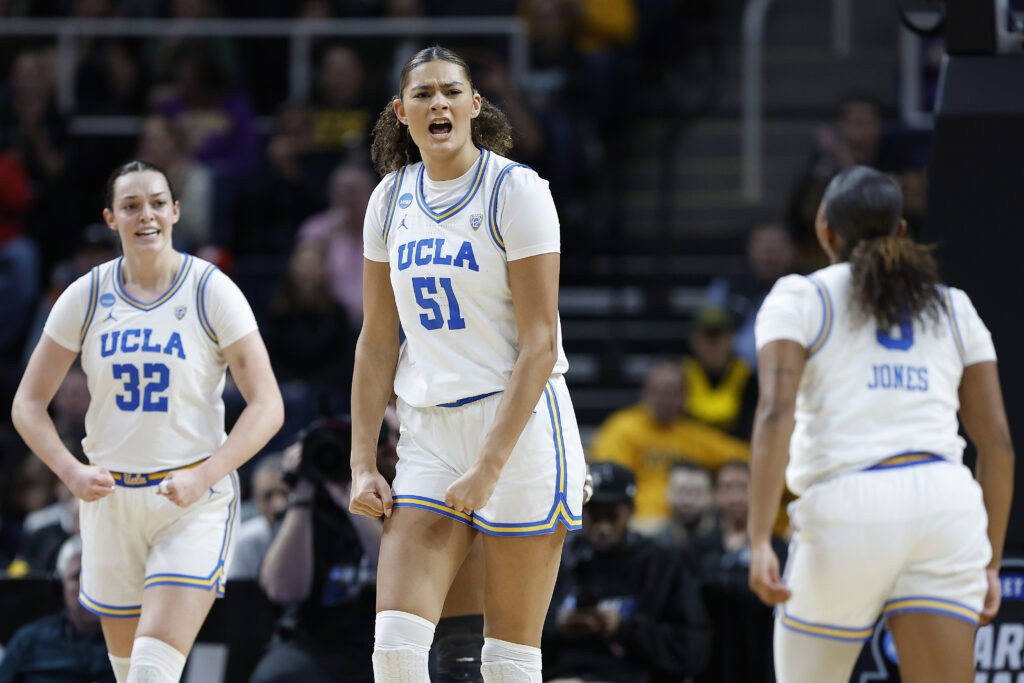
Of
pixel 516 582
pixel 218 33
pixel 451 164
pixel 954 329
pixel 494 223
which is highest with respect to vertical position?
pixel 218 33

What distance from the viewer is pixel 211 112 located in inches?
426

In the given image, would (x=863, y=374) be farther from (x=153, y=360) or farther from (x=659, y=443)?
(x=659, y=443)

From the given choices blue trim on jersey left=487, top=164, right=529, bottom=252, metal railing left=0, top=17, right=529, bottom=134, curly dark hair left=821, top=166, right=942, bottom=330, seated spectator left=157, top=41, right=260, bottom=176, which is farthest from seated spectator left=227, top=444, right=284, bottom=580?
metal railing left=0, top=17, right=529, bottom=134

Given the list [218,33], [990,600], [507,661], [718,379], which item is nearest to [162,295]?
[507,661]

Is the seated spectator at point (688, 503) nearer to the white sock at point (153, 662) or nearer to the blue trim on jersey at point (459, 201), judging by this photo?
the white sock at point (153, 662)

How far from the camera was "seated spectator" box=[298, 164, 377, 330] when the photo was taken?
9.19 m

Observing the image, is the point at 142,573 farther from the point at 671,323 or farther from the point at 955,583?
the point at 671,323

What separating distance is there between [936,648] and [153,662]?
2419 millimetres

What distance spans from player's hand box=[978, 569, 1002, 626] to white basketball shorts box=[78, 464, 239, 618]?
2510mm

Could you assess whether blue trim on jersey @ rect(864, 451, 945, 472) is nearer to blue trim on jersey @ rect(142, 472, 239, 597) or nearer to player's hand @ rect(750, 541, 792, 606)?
player's hand @ rect(750, 541, 792, 606)

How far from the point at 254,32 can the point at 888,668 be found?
766 cm

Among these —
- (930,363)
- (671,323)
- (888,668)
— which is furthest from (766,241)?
(930,363)

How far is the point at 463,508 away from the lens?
3689 mm

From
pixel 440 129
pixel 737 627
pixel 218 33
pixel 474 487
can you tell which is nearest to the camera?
pixel 474 487
